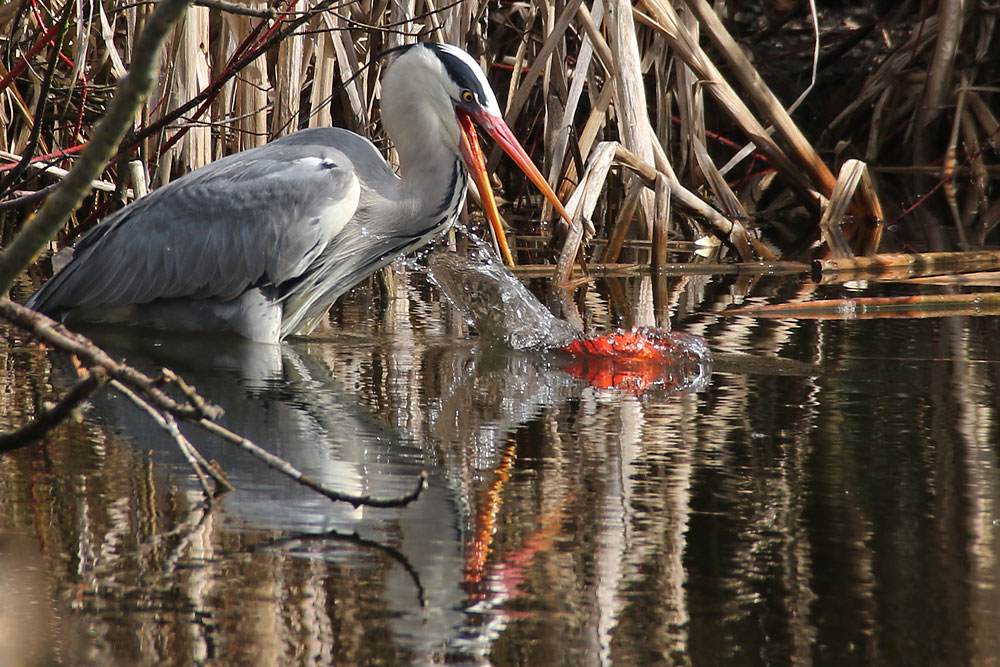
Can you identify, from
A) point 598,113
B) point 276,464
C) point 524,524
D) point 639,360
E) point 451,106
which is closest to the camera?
point 276,464

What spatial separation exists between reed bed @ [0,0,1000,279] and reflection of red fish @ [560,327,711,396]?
1.23m

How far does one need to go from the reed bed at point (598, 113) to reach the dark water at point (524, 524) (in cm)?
101

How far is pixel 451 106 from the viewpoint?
15.4ft

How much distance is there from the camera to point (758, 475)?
279cm

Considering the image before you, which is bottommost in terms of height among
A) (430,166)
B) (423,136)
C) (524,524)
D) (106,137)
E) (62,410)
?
(524,524)

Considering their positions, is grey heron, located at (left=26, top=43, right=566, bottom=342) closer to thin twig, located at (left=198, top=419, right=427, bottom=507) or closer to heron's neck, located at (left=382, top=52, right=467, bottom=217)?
heron's neck, located at (left=382, top=52, right=467, bottom=217)

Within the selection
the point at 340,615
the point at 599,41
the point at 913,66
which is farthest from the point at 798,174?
the point at 340,615

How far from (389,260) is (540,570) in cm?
283

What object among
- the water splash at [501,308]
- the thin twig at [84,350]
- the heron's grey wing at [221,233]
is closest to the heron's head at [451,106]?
the water splash at [501,308]

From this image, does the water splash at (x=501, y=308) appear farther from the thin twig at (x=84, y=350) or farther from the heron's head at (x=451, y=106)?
the thin twig at (x=84, y=350)

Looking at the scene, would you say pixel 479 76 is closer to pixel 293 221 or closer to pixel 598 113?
pixel 293 221

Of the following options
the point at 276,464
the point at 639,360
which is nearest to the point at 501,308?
the point at 639,360

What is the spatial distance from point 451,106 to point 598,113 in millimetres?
1844

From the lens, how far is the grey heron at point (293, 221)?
182 inches
